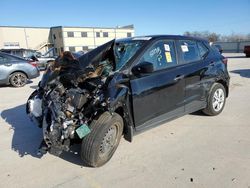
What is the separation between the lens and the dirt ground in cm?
310

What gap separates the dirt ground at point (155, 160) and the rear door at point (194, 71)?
0.47 m

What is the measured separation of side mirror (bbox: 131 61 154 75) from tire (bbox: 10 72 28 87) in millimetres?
7951

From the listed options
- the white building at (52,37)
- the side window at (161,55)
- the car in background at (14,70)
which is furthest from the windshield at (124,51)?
the white building at (52,37)

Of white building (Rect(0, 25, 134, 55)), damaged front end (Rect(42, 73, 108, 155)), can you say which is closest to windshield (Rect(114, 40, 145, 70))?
damaged front end (Rect(42, 73, 108, 155))

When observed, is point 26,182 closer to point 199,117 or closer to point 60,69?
point 60,69

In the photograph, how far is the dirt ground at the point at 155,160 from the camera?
3.10 meters

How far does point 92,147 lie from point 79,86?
2.99 feet

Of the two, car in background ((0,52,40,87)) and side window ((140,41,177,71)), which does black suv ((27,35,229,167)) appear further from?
car in background ((0,52,40,87))

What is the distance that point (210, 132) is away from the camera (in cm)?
454

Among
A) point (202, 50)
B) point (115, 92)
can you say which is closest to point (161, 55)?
point (115, 92)

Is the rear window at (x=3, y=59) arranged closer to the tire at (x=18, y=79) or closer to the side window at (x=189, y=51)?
the tire at (x=18, y=79)

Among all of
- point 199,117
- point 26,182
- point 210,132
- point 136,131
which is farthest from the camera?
point 199,117

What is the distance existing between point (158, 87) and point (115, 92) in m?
0.86

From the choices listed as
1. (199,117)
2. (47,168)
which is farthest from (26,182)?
(199,117)
